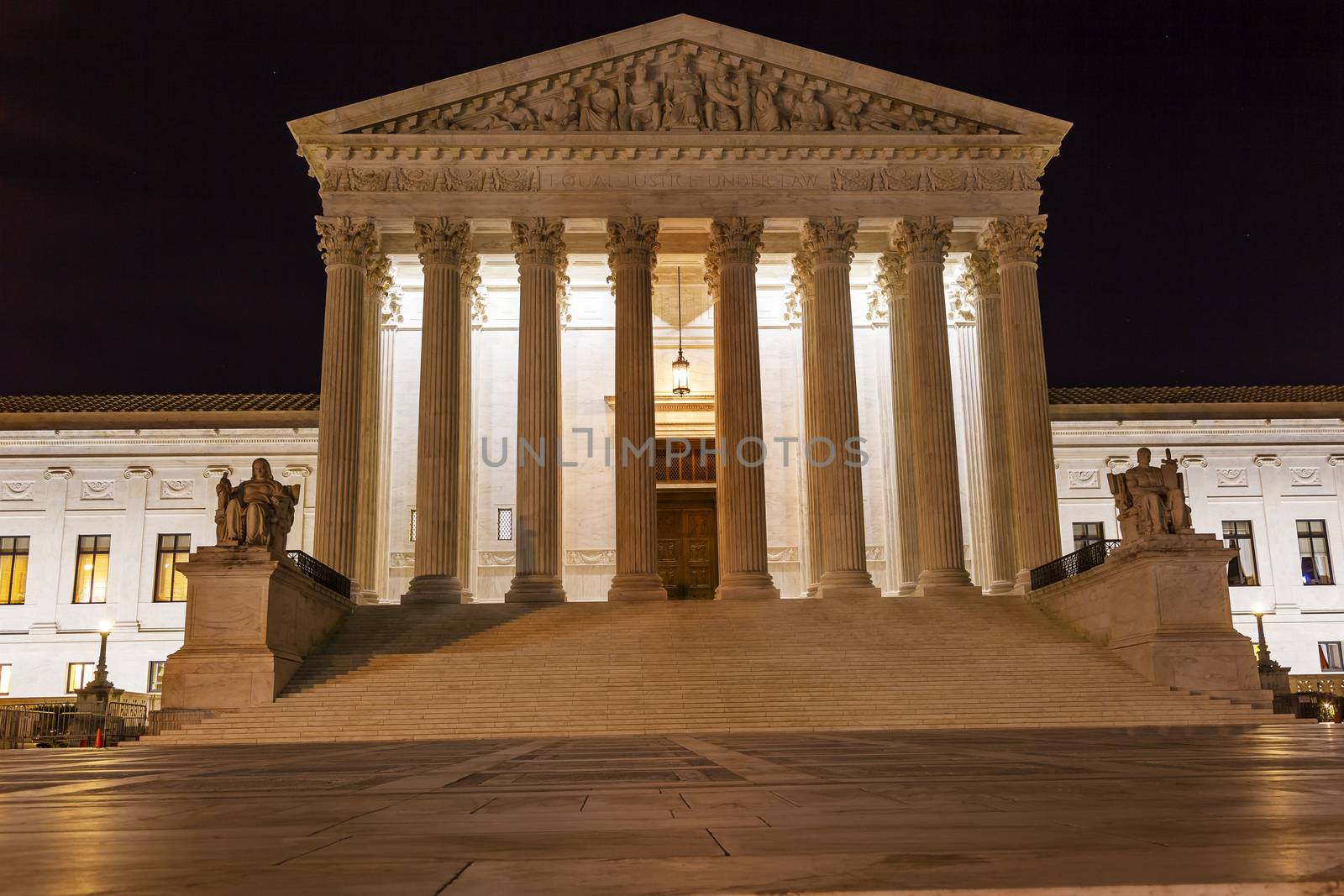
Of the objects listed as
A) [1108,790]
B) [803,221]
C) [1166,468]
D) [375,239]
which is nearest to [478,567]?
[375,239]

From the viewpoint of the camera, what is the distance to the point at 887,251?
36.9 metres

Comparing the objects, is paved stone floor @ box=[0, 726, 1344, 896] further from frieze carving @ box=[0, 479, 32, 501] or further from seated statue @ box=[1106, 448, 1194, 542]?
frieze carving @ box=[0, 479, 32, 501]

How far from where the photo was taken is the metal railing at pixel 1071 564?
93.7 ft

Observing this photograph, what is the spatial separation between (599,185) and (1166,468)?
685 inches

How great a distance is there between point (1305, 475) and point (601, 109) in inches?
1138

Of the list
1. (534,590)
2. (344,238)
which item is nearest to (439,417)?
(534,590)

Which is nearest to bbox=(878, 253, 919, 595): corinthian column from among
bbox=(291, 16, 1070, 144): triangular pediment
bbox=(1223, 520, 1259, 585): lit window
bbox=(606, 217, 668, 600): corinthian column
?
bbox=(291, 16, 1070, 144): triangular pediment

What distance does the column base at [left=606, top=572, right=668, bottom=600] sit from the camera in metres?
31.5

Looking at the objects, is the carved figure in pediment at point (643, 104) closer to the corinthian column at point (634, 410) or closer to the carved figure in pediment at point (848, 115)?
the corinthian column at point (634, 410)

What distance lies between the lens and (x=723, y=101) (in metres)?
34.9

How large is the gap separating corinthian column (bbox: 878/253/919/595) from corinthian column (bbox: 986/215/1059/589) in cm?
293

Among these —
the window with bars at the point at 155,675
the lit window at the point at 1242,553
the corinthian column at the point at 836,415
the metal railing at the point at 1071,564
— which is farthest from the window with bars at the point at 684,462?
the lit window at the point at 1242,553

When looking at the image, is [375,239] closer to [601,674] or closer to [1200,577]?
[601,674]

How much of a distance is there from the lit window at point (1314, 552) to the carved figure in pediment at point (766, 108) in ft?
81.1
